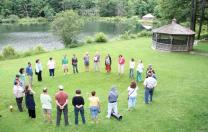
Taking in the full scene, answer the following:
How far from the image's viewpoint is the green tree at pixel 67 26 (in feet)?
143

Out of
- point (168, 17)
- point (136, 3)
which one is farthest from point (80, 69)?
point (136, 3)

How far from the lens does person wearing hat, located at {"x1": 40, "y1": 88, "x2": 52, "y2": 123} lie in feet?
41.8

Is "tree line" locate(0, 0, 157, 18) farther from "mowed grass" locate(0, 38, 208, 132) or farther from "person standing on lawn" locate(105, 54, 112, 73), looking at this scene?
"person standing on lawn" locate(105, 54, 112, 73)

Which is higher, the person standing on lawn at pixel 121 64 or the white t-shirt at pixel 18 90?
the white t-shirt at pixel 18 90

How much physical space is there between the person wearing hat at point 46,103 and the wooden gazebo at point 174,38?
22.4m

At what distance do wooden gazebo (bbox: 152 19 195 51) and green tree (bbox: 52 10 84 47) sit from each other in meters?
14.1

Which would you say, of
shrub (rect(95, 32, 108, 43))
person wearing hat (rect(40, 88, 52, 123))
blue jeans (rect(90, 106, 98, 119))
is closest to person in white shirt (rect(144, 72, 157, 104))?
blue jeans (rect(90, 106, 98, 119))

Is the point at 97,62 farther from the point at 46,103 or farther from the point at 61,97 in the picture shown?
the point at 61,97

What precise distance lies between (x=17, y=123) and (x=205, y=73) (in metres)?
16.1

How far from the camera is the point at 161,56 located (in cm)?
3134

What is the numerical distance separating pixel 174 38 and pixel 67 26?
1685 centimetres

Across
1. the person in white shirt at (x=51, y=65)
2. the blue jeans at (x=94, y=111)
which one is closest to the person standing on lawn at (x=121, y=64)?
the person in white shirt at (x=51, y=65)

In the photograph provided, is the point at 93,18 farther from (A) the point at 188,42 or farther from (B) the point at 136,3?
(A) the point at 188,42

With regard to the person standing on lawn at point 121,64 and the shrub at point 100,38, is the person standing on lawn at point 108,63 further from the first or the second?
the shrub at point 100,38
